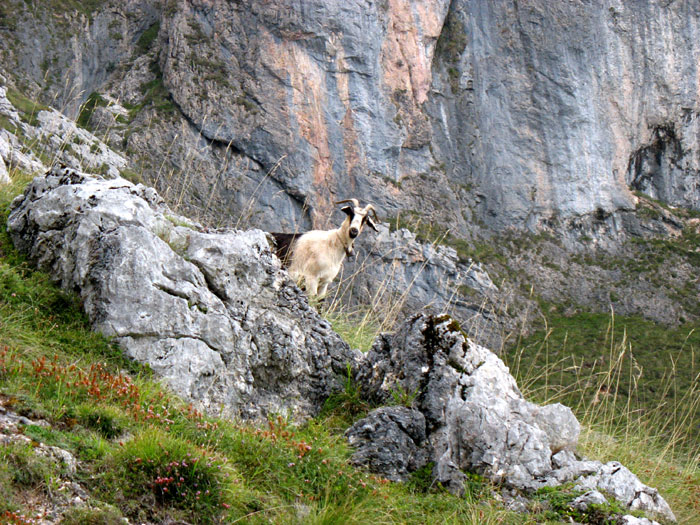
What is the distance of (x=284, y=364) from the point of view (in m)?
6.46

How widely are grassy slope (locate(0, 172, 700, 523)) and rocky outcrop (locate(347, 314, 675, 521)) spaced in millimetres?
209

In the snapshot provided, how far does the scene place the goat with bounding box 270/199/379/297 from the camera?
1065cm

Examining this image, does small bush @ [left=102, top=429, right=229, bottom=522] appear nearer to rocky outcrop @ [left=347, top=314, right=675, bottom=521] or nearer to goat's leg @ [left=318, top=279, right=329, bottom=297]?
rocky outcrop @ [left=347, top=314, right=675, bottom=521]

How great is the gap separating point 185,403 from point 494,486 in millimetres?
2624

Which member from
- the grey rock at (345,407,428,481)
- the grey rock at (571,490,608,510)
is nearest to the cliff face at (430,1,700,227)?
the grey rock at (345,407,428,481)

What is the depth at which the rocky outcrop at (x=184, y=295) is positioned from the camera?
228 inches

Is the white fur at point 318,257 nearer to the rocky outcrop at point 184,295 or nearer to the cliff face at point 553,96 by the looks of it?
the rocky outcrop at point 184,295

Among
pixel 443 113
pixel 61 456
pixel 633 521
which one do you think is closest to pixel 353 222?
pixel 633 521

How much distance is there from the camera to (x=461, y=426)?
5891 mm

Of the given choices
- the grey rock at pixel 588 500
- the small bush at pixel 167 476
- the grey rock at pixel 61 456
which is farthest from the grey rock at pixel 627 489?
the grey rock at pixel 61 456

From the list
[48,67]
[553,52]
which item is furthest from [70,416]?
[553,52]

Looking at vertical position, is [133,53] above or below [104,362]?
above

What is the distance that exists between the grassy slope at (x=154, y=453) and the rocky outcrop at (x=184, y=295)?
27 centimetres

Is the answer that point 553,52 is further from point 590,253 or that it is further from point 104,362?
point 104,362
